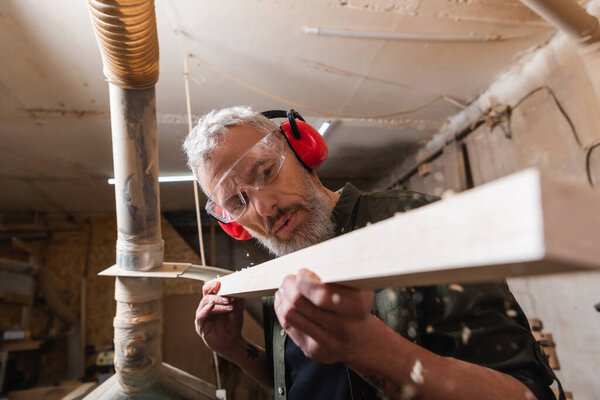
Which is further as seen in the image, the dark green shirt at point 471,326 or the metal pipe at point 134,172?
the metal pipe at point 134,172

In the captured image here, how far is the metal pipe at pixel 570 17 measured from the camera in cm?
165

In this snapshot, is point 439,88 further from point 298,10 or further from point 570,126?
point 298,10

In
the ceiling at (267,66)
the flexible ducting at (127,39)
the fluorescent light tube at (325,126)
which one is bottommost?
the flexible ducting at (127,39)

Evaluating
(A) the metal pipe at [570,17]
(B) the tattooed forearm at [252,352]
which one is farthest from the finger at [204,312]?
(A) the metal pipe at [570,17]

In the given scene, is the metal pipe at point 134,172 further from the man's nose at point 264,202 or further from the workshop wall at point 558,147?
the workshop wall at point 558,147

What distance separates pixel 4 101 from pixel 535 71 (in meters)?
4.30

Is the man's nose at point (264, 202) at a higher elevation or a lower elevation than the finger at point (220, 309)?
higher

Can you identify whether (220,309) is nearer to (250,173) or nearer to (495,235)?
(250,173)

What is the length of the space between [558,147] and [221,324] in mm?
2538

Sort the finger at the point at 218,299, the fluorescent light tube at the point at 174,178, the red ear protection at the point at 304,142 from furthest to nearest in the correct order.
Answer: the fluorescent light tube at the point at 174,178
the red ear protection at the point at 304,142
the finger at the point at 218,299

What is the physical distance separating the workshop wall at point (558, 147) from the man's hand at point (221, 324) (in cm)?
128

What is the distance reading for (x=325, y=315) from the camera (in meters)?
0.59

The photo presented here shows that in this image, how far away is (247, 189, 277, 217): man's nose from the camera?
136 centimetres

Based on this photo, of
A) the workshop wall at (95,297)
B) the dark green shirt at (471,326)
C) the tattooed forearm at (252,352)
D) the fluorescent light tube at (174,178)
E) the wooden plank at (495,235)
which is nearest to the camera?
→ the wooden plank at (495,235)
